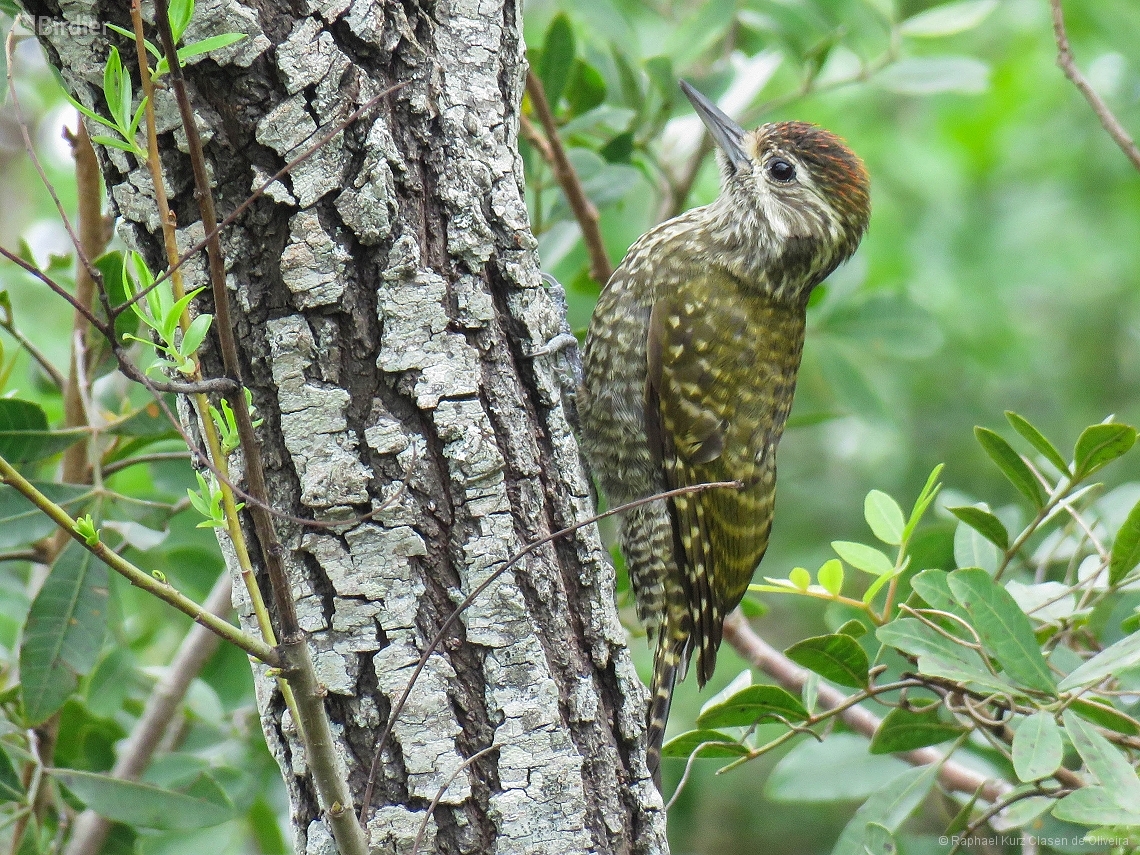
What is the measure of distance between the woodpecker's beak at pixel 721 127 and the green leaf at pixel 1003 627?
5.10ft

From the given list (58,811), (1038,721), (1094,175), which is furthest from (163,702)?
(1094,175)

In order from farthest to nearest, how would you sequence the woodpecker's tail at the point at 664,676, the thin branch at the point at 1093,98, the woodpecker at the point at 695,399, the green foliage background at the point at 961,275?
the green foliage background at the point at 961,275 → the woodpecker at the point at 695,399 → the woodpecker's tail at the point at 664,676 → the thin branch at the point at 1093,98

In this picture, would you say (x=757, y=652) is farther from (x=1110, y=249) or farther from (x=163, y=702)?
(x=1110, y=249)

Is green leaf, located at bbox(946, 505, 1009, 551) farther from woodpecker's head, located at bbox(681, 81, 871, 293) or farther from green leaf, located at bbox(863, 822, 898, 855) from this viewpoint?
woodpecker's head, located at bbox(681, 81, 871, 293)

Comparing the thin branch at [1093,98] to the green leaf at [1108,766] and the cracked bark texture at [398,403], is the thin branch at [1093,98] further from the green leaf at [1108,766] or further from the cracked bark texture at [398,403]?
the cracked bark texture at [398,403]

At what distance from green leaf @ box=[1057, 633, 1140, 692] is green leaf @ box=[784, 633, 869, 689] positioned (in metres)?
0.31

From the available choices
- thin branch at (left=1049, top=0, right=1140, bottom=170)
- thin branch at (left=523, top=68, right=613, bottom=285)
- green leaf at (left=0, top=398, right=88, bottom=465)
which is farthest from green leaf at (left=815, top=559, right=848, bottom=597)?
green leaf at (left=0, top=398, right=88, bottom=465)

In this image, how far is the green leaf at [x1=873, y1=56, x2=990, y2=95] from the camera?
2.90 m

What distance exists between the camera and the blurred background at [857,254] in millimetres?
2623

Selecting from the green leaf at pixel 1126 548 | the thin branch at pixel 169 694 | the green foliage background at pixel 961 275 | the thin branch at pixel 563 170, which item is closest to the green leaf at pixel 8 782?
the thin branch at pixel 169 694

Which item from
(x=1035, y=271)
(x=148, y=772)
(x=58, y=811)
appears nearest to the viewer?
(x=58, y=811)

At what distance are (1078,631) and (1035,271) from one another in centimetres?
289

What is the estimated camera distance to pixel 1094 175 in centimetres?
511

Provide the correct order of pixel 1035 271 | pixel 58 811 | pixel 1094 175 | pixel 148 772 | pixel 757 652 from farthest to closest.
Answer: pixel 1094 175 → pixel 1035 271 → pixel 757 652 → pixel 148 772 → pixel 58 811
